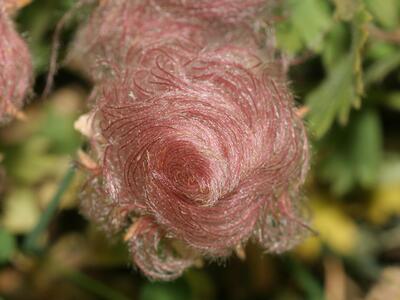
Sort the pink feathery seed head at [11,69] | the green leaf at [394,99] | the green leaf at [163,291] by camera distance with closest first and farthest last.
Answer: the pink feathery seed head at [11,69] → the green leaf at [163,291] → the green leaf at [394,99]

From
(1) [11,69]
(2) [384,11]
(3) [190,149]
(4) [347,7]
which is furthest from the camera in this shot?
(2) [384,11]

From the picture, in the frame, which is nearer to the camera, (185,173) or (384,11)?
(185,173)

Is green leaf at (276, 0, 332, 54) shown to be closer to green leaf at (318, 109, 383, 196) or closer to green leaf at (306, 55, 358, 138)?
green leaf at (306, 55, 358, 138)

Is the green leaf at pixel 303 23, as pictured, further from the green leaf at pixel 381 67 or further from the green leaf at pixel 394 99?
the green leaf at pixel 394 99

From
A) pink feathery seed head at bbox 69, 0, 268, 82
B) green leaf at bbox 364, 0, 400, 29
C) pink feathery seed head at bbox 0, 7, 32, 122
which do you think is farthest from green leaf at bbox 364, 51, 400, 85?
pink feathery seed head at bbox 0, 7, 32, 122

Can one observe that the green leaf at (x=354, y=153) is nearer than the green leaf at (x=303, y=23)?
No

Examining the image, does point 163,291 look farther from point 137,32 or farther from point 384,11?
point 384,11

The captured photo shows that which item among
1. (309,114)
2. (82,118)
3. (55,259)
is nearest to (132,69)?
(82,118)

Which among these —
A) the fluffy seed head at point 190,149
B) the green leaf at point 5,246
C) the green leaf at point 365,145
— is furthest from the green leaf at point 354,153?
the green leaf at point 5,246

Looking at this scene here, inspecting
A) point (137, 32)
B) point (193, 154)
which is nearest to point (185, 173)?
point (193, 154)
